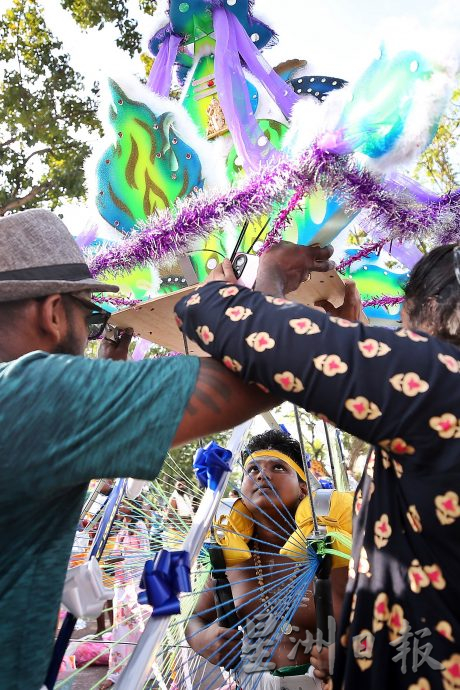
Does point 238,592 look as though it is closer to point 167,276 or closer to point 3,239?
point 167,276

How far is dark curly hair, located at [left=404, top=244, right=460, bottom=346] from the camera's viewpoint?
1.32m

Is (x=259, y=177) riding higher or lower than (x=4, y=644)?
higher

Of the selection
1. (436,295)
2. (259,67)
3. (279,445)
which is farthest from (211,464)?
(279,445)

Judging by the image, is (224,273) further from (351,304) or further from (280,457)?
(280,457)

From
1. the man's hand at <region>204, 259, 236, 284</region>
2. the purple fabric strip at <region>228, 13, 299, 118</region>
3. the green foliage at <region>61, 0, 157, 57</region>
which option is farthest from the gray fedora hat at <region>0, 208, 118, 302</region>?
the green foliage at <region>61, 0, 157, 57</region>

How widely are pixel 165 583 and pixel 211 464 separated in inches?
19.1

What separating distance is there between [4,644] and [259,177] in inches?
46.5

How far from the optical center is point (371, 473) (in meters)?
1.33

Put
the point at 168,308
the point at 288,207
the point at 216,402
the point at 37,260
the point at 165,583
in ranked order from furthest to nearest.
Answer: the point at 168,308 < the point at 288,207 < the point at 165,583 < the point at 37,260 < the point at 216,402

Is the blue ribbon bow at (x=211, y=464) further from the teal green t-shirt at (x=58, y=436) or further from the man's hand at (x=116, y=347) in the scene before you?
the teal green t-shirt at (x=58, y=436)

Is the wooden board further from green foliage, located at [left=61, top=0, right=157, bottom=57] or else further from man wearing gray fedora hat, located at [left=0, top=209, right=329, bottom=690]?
green foliage, located at [left=61, top=0, right=157, bottom=57]

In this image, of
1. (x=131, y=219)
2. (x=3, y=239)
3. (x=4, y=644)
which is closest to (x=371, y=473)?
(x=4, y=644)

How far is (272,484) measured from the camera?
10.9 ft

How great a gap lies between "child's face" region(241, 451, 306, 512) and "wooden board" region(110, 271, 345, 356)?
1025mm
